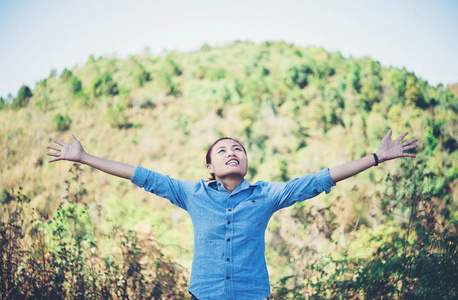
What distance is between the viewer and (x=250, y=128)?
2380 centimetres

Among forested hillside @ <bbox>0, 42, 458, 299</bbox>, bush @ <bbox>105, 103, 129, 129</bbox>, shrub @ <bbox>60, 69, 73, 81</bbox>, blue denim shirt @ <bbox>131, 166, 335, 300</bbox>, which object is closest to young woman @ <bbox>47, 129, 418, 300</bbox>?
blue denim shirt @ <bbox>131, 166, 335, 300</bbox>

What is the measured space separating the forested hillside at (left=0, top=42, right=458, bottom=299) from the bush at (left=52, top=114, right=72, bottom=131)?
0.36ft

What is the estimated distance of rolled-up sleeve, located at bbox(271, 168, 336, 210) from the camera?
5.61ft

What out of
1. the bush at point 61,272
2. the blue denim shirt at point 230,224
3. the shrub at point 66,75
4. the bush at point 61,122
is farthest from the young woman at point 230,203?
the shrub at point 66,75

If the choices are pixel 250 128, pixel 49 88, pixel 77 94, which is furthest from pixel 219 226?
pixel 49 88

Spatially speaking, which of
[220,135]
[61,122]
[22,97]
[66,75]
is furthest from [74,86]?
[220,135]

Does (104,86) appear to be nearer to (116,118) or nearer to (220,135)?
(116,118)

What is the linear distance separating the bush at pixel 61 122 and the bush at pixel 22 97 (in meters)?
2.86

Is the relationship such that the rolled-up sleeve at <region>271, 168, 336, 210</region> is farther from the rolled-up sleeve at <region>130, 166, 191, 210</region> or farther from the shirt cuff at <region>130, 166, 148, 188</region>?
the shirt cuff at <region>130, 166, 148, 188</region>

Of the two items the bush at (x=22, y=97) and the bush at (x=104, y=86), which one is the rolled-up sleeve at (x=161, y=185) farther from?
the bush at (x=104, y=86)

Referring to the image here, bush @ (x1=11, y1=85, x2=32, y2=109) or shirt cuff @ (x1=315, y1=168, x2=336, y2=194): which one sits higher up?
bush @ (x1=11, y1=85, x2=32, y2=109)

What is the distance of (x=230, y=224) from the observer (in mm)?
1618

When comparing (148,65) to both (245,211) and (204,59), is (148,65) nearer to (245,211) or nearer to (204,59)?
(204,59)

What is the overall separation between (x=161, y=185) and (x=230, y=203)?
394 millimetres
